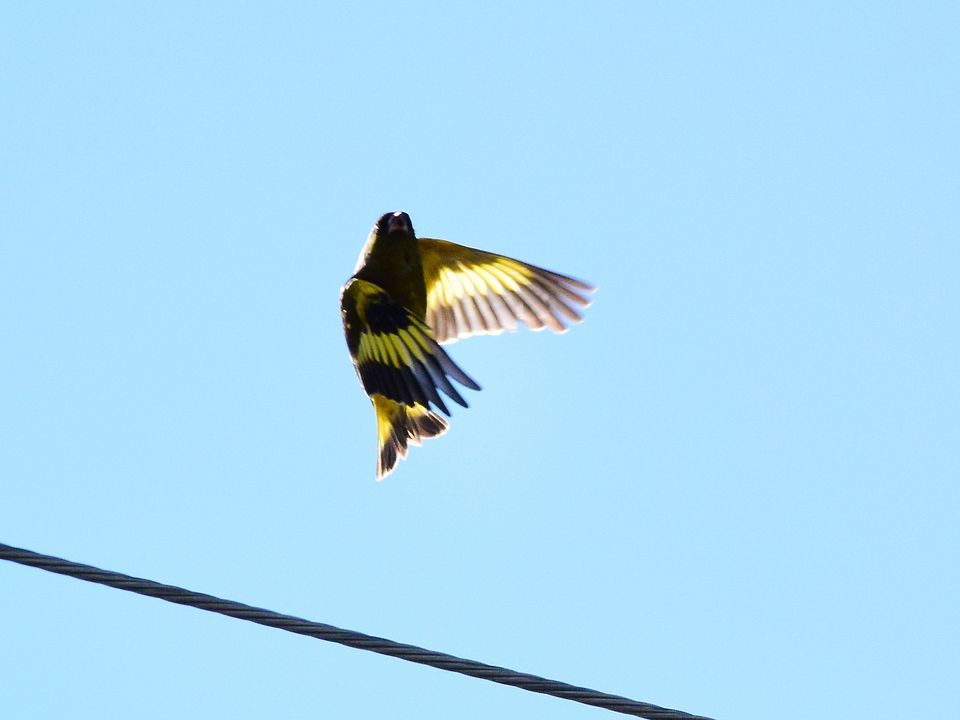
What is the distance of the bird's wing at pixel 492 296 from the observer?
7.61 m

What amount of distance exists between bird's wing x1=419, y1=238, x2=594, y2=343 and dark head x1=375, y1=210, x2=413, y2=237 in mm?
800

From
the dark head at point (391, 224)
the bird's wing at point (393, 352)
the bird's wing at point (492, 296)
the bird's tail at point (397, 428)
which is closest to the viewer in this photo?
the bird's wing at point (393, 352)

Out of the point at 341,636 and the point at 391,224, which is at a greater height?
the point at 391,224

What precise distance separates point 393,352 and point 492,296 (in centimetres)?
211

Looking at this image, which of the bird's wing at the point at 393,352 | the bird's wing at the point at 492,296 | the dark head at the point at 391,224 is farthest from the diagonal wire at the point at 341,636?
the bird's wing at the point at 492,296

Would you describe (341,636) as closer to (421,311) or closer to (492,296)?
(421,311)

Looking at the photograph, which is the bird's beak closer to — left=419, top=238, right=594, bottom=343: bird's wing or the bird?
the bird

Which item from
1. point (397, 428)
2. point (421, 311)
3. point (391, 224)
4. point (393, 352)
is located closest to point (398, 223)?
point (391, 224)

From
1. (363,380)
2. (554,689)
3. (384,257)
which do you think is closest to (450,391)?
(363,380)

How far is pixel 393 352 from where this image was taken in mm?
5711

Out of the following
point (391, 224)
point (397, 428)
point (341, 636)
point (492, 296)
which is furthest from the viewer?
point (492, 296)

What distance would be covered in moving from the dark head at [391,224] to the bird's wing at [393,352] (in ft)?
1.72

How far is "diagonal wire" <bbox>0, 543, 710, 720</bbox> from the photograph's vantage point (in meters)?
2.91

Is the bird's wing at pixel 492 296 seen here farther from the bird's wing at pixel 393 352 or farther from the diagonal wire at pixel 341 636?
the diagonal wire at pixel 341 636
